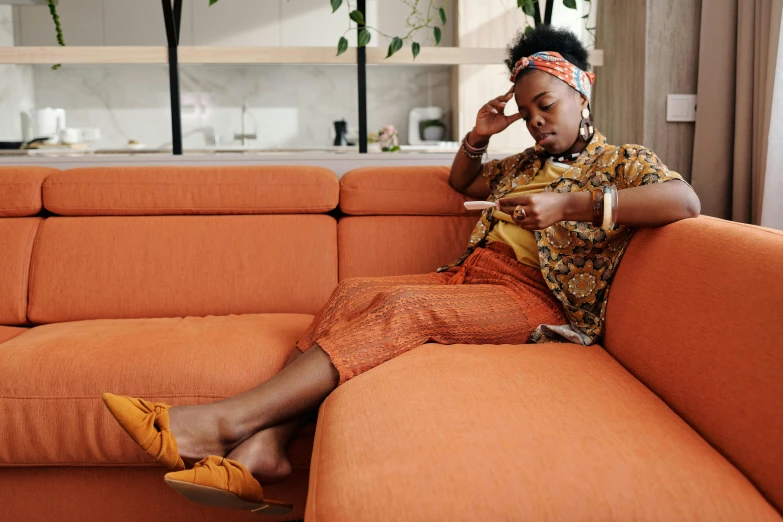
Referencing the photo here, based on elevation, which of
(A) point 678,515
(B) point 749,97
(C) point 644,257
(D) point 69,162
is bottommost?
(A) point 678,515

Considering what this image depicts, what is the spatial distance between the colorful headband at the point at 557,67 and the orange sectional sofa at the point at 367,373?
0.44 m

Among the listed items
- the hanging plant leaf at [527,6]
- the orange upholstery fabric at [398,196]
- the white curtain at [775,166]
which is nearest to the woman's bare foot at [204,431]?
the orange upholstery fabric at [398,196]

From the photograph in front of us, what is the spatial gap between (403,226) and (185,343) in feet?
2.47

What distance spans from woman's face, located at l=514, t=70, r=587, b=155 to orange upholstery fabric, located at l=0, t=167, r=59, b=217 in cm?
140

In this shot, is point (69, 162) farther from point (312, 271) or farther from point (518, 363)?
point (518, 363)

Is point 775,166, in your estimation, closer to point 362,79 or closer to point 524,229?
point 524,229

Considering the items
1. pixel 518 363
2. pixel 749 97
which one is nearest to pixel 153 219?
pixel 518 363

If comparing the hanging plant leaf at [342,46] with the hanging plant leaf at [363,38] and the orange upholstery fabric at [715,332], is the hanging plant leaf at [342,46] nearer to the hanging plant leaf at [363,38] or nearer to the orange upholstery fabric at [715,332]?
the hanging plant leaf at [363,38]

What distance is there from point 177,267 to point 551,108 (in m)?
1.09

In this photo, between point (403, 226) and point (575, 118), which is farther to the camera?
point (403, 226)

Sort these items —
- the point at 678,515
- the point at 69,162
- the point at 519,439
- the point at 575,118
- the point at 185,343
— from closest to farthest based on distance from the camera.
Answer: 1. the point at 678,515
2. the point at 519,439
3. the point at 185,343
4. the point at 575,118
5. the point at 69,162

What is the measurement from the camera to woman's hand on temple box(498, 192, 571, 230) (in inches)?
51.6

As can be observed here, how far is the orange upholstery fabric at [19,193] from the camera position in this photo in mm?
1896

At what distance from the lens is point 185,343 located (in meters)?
1.45
